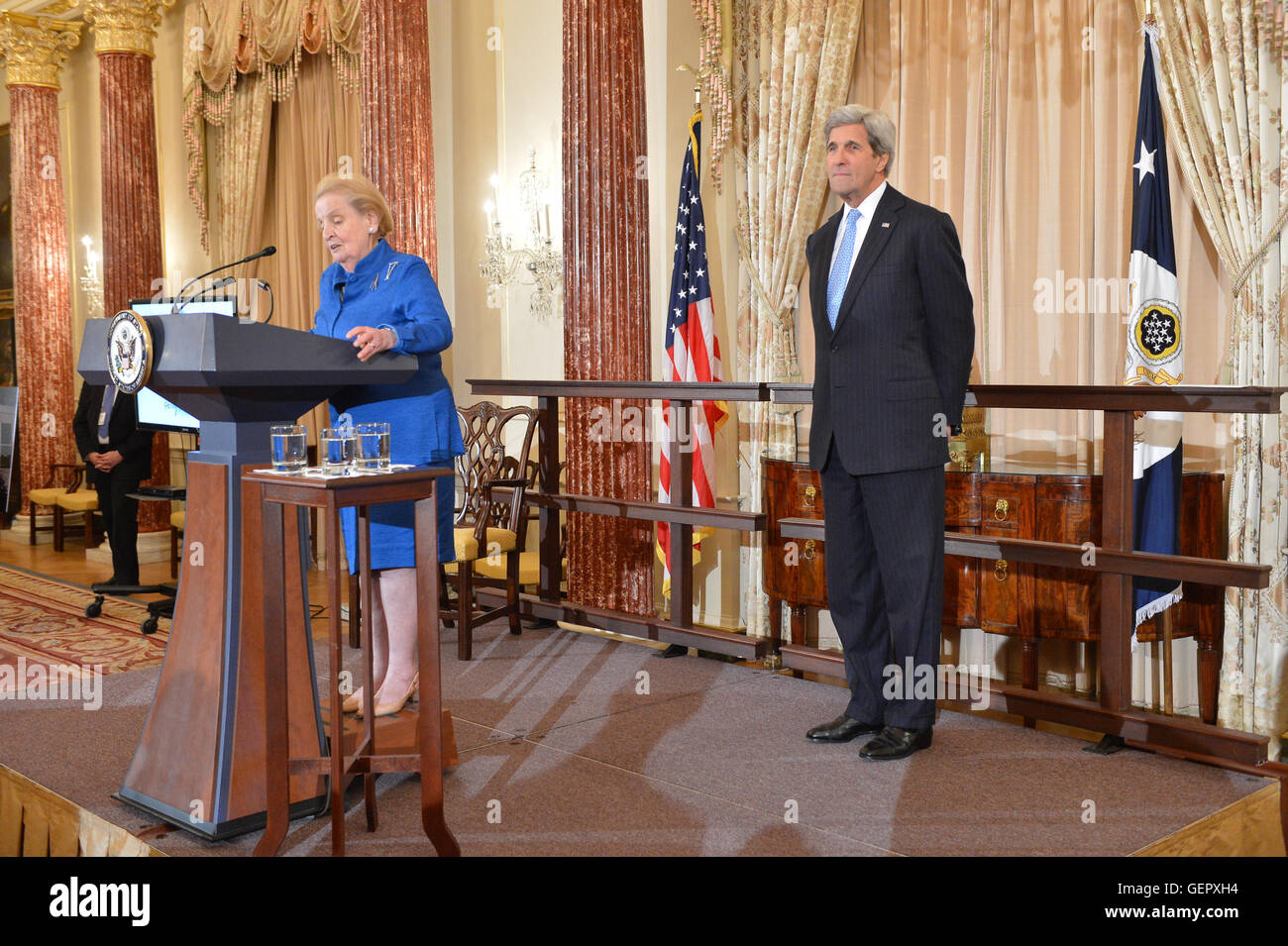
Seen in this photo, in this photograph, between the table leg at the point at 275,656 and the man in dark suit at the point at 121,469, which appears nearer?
the table leg at the point at 275,656

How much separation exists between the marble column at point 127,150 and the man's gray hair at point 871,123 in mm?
6616

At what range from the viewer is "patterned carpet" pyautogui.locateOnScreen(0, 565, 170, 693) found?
189 inches

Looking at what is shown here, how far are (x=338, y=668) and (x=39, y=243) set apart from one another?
29.5ft

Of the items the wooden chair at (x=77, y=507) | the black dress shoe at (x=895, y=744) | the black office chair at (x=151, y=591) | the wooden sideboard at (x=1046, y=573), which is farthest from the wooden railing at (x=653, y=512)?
the wooden chair at (x=77, y=507)

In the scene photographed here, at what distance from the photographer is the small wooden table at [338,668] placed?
2439 mm

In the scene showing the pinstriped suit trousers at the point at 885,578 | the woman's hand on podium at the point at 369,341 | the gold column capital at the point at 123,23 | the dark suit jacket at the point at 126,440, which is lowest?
the pinstriped suit trousers at the point at 885,578

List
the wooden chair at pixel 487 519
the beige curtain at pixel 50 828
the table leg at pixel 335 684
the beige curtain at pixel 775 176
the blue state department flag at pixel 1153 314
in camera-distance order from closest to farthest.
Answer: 1. the table leg at pixel 335 684
2. the beige curtain at pixel 50 828
3. the blue state department flag at pixel 1153 314
4. the wooden chair at pixel 487 519
5. the beige curtain at pixel 775 176

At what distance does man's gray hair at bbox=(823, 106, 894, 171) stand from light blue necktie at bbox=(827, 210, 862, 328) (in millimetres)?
193

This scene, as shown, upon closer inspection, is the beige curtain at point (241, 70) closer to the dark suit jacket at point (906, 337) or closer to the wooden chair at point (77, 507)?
the wooden chair at point (77, 507)

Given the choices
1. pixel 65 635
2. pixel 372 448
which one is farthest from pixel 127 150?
pixel 372 448

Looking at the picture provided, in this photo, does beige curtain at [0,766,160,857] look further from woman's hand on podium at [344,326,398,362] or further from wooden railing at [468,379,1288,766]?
wooden railing at [468,379,1288,766]

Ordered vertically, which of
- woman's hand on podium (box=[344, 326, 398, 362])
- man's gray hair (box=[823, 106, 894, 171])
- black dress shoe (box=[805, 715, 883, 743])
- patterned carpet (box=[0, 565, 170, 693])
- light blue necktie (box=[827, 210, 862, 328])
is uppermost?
man's gray hair (box=[823, 106, 894, 171])

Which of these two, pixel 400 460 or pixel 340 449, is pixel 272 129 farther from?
pixel 340 449

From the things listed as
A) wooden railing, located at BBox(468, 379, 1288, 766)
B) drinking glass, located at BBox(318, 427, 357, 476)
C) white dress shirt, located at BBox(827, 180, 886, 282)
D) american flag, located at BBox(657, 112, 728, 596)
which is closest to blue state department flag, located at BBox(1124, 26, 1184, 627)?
wooden railing, located at BBox(468, 379, 1288, 766)
